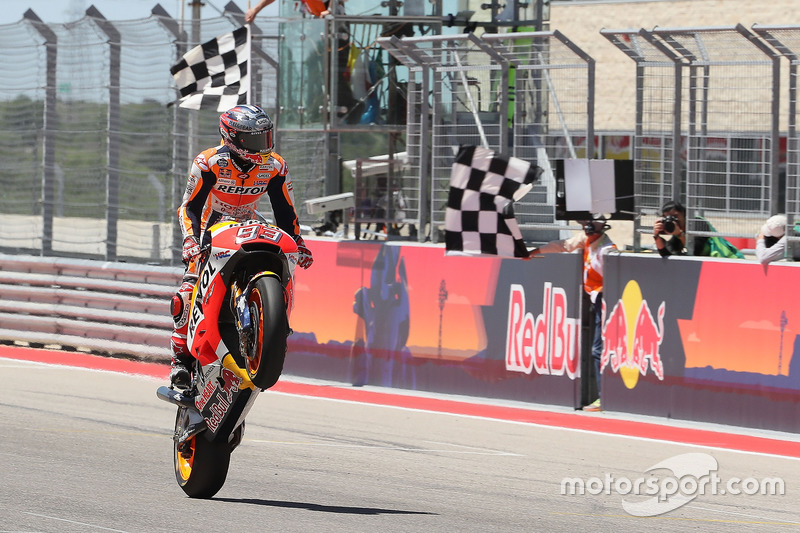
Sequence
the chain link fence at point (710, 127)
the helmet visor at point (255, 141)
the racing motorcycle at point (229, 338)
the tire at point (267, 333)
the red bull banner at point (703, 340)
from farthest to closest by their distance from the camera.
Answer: the chain link fence at point (710, 127) < the red bull banner at point (703, 340) < the helmet visor at point (255, 141) < the racing motorcycle at point (229, 338) < the tire at point (267, 333)

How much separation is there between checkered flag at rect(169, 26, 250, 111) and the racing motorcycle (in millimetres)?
6778

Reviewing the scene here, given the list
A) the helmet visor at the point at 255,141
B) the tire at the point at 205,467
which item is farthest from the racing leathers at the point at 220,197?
the tire at the point at 205,467

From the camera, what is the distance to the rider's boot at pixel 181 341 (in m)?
7.04

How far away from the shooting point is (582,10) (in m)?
32.4

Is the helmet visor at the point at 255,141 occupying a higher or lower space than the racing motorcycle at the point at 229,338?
higher

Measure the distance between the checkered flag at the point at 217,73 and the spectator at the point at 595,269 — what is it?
410 centimetres

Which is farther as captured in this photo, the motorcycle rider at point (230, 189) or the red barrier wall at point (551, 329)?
the red barrier wall at point (551, 329)

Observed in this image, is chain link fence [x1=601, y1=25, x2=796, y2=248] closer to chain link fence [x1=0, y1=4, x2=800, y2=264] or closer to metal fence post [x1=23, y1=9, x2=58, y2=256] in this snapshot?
chain link fence [x1=0, y1=4, x2=800, y2=264]

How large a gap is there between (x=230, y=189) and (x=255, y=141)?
0.41 metres

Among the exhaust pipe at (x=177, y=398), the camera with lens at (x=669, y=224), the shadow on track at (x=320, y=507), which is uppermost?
the camera with lens at (x=669, y=224)

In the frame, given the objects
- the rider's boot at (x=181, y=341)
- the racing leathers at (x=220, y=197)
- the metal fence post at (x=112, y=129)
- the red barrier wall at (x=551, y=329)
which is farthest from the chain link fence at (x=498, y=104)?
the rider's boot at (x=181, y=341)

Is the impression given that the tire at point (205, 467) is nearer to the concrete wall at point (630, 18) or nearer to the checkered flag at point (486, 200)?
the checkered flag at point (486, 200)

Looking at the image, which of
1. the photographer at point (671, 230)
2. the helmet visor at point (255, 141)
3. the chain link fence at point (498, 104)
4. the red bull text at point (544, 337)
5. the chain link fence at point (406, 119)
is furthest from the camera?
the chain link fence at point (498, 104)

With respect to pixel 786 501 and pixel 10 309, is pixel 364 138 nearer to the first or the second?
pixel 10 309
